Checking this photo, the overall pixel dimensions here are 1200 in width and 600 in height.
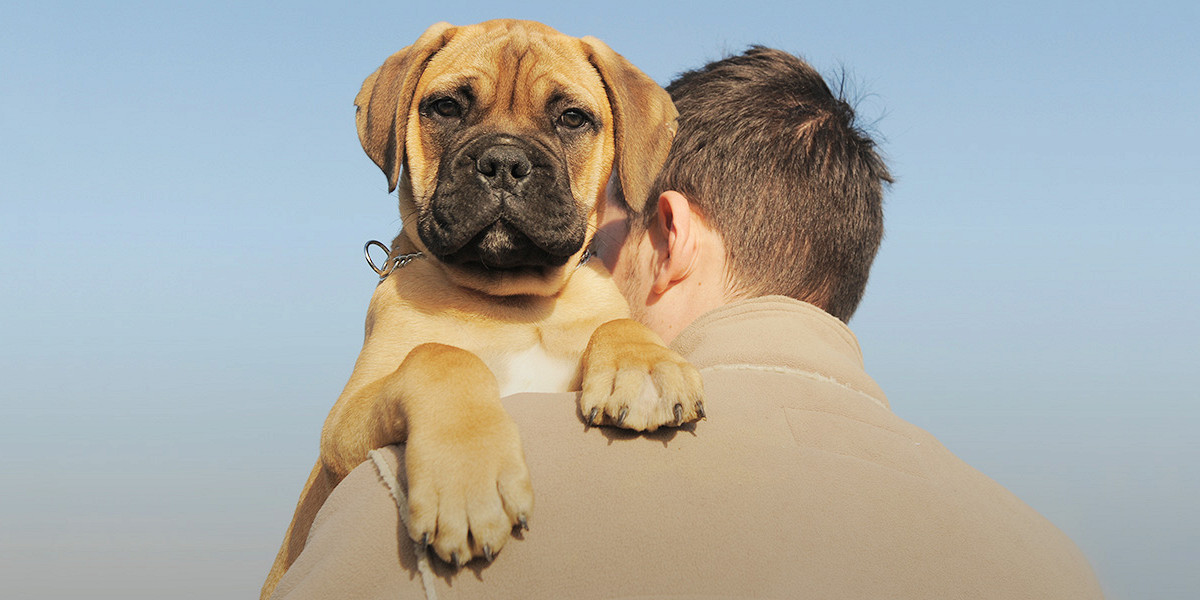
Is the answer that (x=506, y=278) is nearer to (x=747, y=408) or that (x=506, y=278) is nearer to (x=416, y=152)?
(x=416, y=152)

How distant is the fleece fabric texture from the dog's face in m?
1.41

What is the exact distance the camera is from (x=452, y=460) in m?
2.65

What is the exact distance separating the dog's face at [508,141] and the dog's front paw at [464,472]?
4.24 ft

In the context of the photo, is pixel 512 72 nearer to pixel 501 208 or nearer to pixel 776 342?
pixel 501 208

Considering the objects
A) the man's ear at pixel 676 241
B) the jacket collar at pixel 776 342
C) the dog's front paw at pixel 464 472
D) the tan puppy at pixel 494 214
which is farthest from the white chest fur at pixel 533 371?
the dog's front paw at pixel 464 472

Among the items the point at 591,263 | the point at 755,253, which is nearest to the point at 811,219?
the point at 755,253

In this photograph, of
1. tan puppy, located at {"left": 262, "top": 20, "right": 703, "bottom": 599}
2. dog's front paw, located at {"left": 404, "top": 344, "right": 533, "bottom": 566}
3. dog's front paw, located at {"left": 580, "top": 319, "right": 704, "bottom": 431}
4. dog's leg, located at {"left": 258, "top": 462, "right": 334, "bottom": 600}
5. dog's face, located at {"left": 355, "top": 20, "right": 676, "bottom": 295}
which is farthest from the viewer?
dog's face, located at {"left": 355, "top": 20, "right": 676, "bottom": 295}

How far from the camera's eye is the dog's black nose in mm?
4125

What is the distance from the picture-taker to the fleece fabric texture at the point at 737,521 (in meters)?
2.26

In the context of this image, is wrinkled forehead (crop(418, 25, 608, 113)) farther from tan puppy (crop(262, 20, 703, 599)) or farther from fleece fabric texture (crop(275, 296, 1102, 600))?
fleece fabric texture (crop(275, 296, 1102, 600))

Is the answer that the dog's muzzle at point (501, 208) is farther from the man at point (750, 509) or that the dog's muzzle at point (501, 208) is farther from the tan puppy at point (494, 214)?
the man at point (750, 509)

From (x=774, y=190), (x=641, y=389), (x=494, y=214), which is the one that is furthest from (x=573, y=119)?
(x=641, y=389)

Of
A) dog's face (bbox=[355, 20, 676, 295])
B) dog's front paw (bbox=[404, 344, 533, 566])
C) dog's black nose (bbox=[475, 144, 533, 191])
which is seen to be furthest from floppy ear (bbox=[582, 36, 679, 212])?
dog's front paw (bbox=[404, 344, 533, 566])

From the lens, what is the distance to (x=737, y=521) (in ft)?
7.68
